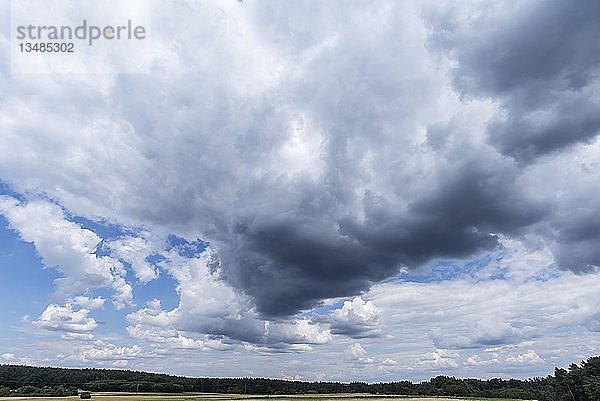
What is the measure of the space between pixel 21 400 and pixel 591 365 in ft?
677

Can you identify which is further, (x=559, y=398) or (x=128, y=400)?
(x=559, y=398)

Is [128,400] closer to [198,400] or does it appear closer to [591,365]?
[198,400]

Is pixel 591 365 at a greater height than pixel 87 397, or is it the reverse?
pixel 591 365

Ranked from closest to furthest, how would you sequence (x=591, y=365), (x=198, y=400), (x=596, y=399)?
(x=596, y=399) < (x=591, y=365) < (x=198, y=400)

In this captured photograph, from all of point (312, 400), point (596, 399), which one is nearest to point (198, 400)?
point (312, 400)

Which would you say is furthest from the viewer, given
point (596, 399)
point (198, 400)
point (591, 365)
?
point (198, 400)

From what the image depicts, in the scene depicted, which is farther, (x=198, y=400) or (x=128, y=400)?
(x=198, y=400)

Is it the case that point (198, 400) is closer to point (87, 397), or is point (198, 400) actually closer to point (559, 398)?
point (87, 397)

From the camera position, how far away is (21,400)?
171250 mm

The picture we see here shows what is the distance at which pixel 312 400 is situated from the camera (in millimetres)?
177875

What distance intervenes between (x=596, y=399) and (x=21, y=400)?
189153 mm

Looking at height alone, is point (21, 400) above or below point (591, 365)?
below

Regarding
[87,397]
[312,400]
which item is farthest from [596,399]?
[87,397]

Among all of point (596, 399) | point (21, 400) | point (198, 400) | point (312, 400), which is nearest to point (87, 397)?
point (21, 400)
